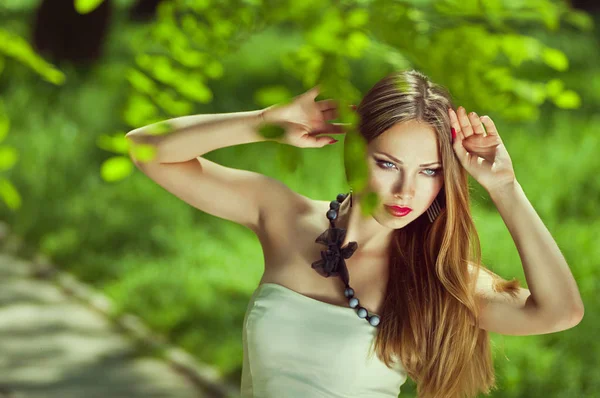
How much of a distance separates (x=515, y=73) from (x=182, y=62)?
713 cm

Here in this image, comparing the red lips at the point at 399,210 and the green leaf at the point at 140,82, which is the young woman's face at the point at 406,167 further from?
the green leaf at the point at 140,82

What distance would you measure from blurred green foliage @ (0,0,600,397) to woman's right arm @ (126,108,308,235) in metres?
0.10

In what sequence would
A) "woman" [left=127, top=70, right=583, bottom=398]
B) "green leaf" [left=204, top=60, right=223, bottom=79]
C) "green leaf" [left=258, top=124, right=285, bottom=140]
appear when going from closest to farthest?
"green leaf" [left=258, top=124, right=285, bottom=140], "woman" [left=127, top=70, right=583, bottom=398], "green leaf" [left=204, top=60, right=223, bottom=79]

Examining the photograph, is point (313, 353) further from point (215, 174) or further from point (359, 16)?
point (359, 16)

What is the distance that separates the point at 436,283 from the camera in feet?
8.55

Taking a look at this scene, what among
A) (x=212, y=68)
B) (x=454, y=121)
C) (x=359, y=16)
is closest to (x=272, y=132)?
(x=454, y=121)

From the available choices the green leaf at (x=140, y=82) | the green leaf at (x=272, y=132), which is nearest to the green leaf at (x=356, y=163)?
the green leaf at (x=272, y=132)

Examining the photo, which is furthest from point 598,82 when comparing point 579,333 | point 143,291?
point 143,291

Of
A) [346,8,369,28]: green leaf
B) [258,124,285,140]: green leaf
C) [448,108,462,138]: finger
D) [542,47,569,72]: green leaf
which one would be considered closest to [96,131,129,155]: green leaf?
[258,124,285,140]: green leaf

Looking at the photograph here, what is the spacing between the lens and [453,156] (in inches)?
97.6

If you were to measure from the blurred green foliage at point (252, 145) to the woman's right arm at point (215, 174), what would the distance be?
0.10m

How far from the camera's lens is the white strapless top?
255cm

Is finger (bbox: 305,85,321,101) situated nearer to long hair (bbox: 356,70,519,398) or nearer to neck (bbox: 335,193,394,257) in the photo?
long hair (bbox: 356,70,519,398)

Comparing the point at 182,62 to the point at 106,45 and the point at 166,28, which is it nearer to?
the point at 166,28
